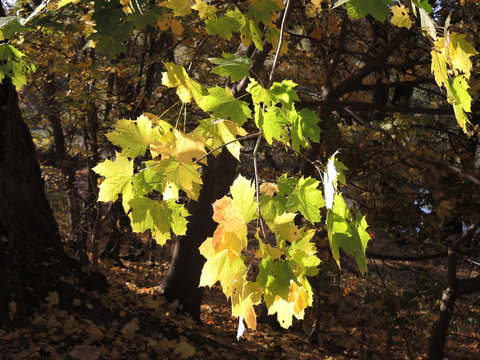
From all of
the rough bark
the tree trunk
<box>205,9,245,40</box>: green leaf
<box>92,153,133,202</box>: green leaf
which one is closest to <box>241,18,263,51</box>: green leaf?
<box>205,9,245,40</box>: green leaf

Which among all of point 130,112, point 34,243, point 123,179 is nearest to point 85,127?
point 130,112

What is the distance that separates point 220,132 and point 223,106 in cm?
15

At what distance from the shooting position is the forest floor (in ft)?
18.1

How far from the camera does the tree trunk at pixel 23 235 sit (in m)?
5.97

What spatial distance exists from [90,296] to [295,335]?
14.3 ft

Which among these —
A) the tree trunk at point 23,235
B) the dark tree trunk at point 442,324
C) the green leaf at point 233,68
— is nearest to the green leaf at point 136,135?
the green leaf at point 233,68

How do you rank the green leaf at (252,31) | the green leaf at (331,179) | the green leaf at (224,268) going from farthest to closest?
the green leaf at (252,31)
the green leaf at (224,268)
the green leaf at (331,179)

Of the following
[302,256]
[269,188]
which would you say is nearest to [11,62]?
[269,188]

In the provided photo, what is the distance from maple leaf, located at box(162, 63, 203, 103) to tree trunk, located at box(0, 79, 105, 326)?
4.63m

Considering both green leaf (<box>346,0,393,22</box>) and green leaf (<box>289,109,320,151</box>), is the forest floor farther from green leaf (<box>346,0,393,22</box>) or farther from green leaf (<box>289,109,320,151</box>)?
green leaf (<box>346,0,393,22</box>)

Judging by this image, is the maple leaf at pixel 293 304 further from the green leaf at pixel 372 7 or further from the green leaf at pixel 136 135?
the green leaf at pixel 372 7

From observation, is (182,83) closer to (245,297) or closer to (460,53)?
(245,297)

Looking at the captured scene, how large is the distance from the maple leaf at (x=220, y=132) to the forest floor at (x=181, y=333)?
382 centimetres

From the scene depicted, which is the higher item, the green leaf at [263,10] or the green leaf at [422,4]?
the green leaf at [263,10]
